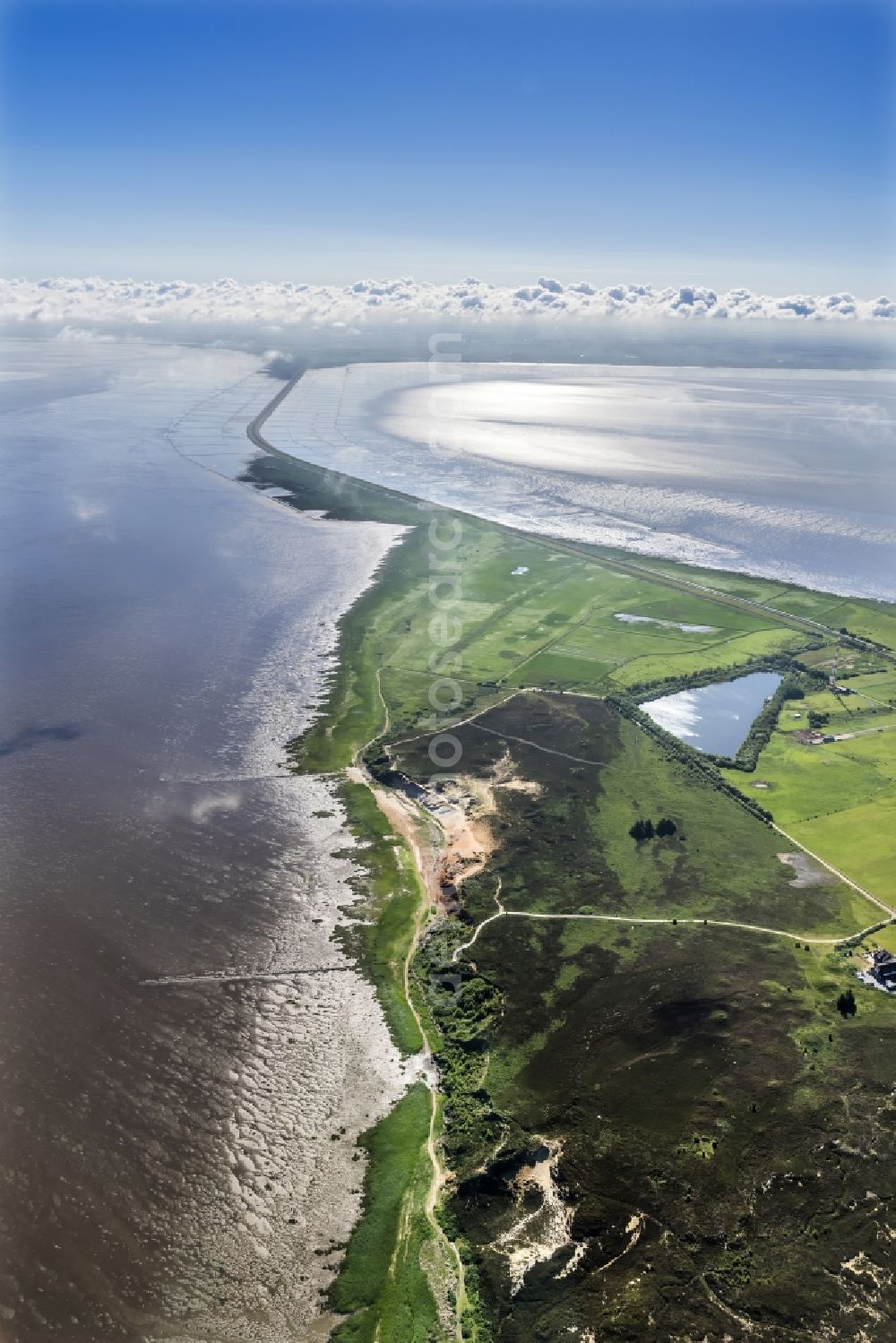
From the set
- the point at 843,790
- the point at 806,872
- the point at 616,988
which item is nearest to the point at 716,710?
the point at 843,790

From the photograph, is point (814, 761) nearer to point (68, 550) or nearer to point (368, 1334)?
point (368, 1334)

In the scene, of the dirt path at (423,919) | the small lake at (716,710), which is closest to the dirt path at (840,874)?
the small lake at (716,710)

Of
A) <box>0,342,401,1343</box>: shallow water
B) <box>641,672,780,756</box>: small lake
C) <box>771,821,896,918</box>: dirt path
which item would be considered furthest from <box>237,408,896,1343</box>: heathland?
<box>0,342,401,1343</box>: shallow water

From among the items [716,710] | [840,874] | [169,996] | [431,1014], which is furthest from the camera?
[716,710]

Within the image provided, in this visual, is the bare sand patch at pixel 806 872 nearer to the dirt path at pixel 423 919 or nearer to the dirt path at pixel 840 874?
the dirt path at pixel 840 874

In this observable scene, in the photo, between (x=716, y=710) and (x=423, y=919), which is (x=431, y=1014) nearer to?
(x=423, y=919)
